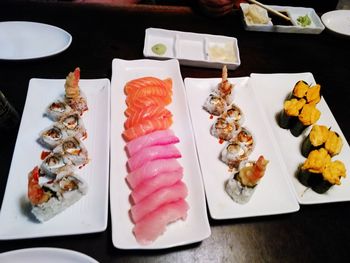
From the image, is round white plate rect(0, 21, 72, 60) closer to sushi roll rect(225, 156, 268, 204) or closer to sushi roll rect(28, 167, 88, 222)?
sushi roll rect(28, 167, 88, 222)

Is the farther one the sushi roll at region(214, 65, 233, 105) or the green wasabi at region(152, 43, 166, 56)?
the green wasabi at region(152, 43, 166, 56)

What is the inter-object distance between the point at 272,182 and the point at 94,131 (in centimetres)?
98

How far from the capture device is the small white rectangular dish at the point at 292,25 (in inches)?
90.9

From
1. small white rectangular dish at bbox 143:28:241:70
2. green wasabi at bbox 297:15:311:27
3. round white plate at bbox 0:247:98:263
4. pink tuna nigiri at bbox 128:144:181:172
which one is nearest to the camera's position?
round white plate at bbox 0:247:98:263

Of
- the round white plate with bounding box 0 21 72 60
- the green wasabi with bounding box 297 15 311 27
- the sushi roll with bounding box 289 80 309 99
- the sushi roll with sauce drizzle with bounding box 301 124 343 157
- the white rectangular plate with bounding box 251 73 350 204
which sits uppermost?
the green wasabi with bounding box 297 15 311 27

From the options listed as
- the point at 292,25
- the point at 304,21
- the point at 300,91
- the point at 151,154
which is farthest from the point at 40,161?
the point at 304,21

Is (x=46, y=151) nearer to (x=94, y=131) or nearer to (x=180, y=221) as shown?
(x=94, y=131)

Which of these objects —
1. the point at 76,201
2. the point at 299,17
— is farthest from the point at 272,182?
the point at 299,17

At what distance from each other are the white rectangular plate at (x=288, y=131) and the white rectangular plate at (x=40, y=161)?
3.17ft

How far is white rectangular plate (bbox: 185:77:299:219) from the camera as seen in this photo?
1.43 meters

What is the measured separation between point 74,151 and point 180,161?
53 cm

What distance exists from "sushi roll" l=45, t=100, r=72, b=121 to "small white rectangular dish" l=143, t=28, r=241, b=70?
65cm

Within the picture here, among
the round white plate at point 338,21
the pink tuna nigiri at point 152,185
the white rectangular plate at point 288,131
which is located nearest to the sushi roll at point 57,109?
the pink tuna nigiri at point 152,185

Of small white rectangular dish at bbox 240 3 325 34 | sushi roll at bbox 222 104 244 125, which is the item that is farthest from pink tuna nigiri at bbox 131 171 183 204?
small white rectangular dish at bbox 240 3 325 34
